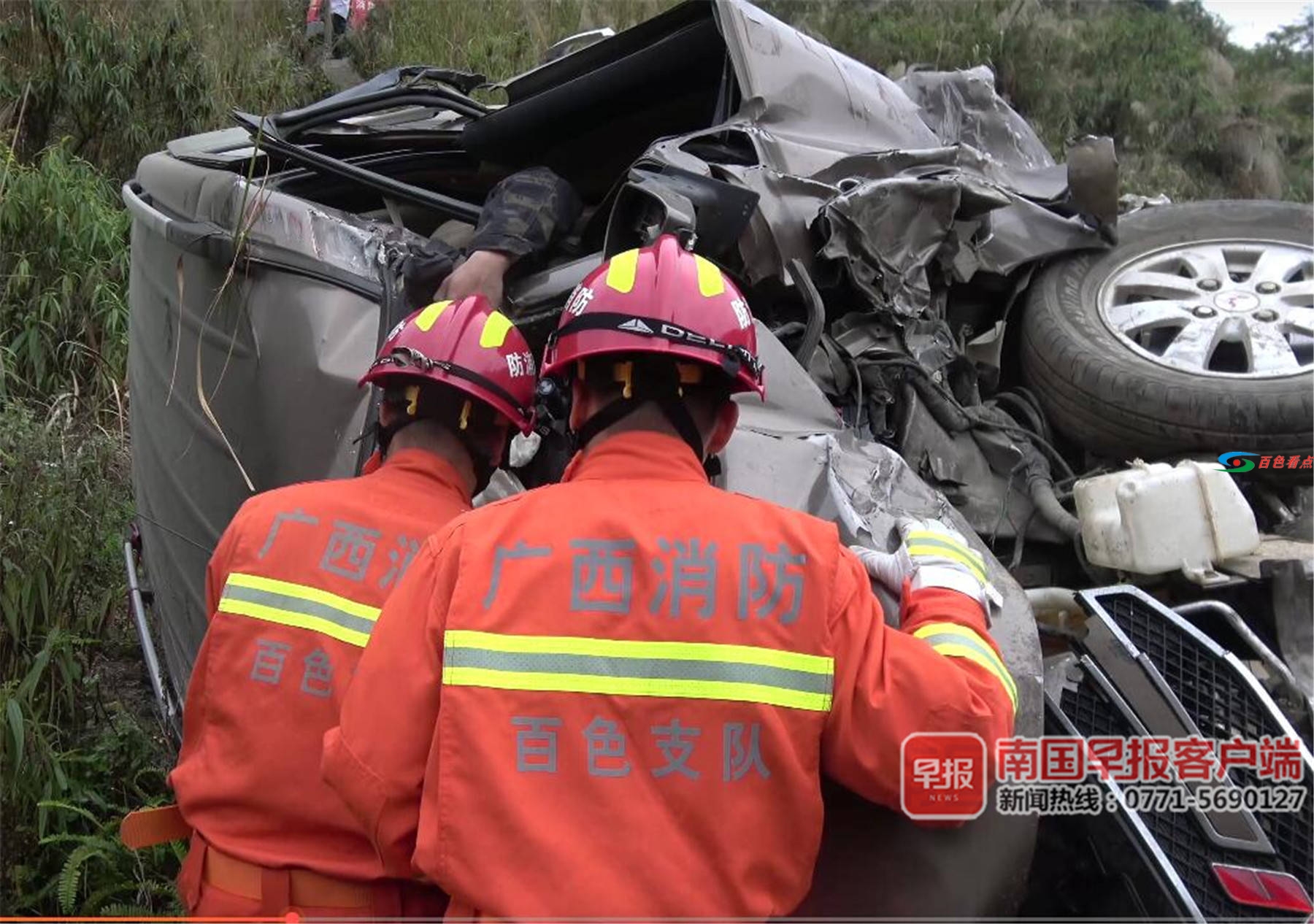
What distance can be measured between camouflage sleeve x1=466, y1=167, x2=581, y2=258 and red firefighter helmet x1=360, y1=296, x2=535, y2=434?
0.55 meters

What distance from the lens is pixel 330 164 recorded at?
3.04 metres

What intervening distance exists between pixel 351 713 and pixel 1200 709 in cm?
138

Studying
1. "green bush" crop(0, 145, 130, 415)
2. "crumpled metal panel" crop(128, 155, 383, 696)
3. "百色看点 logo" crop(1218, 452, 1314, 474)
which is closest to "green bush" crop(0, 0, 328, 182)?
"green bush" crop(0, 145, 130, 415)

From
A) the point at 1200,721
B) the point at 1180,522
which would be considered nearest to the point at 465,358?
the point at 1200,721

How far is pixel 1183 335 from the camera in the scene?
3.24m

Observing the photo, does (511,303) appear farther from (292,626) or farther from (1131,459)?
(1131,459)

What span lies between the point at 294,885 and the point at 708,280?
1.20 meters

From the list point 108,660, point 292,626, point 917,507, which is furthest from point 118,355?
point 917,507

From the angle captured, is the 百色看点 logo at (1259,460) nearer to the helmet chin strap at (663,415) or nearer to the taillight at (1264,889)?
the taillight at (1264,889)

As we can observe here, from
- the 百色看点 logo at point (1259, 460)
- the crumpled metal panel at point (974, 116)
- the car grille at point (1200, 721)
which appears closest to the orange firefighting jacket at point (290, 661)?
the car grille at point (1200, 721)

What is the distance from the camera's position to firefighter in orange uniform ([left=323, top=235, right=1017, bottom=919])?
154 centimetres

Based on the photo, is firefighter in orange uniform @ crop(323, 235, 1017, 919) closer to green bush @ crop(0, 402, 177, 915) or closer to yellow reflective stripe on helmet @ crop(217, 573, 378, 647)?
yellow reflective stripe on helmet @ crop(217, 573, 378, 647)

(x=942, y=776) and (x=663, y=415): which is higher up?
(x=663, y=415)

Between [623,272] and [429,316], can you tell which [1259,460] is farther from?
[429,316]
